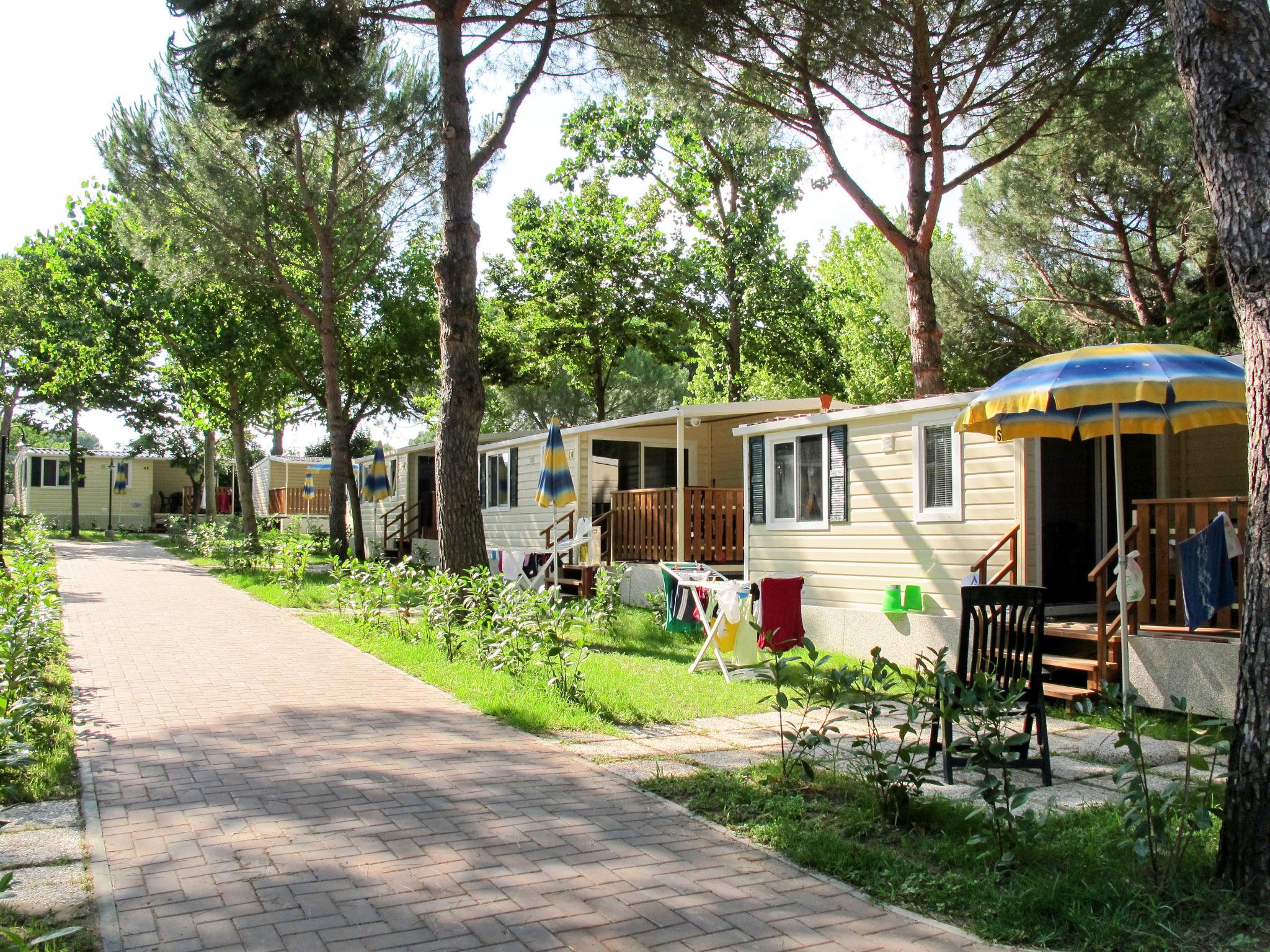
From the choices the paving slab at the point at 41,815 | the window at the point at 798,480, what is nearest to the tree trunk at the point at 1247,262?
the paving slab at the point at 41,815

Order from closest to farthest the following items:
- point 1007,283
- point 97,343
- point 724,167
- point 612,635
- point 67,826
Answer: point 67,826
point 612,635
point 1007,283
point 724,167
point 97,343

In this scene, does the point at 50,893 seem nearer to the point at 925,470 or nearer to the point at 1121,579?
the point at 1121,579

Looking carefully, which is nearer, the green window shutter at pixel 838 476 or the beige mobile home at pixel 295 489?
the green window shutter at pixel 838 476

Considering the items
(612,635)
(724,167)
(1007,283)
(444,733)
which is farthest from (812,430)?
(724,167)

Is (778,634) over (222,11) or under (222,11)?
under

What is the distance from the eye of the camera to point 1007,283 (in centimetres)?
1978

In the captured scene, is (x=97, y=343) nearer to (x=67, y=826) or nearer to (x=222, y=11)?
(x=222, y=11)

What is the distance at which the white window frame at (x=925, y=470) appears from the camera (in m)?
9.50

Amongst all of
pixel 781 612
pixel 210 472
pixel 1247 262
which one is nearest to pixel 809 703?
pixel 1247 262

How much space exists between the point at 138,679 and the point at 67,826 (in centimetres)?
382

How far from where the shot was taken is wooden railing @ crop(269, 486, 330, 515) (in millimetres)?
33156

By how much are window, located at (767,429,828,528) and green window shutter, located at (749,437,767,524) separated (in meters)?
0.11

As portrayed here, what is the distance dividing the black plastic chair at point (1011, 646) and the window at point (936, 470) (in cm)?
431

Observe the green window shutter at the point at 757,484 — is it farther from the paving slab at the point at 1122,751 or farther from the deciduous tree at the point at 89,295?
the deciduous tree at the point at 89,295
